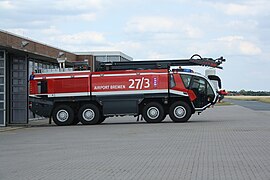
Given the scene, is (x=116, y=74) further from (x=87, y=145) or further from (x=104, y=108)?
(x=87, y=145)

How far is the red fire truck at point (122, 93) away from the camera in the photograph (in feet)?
86.3

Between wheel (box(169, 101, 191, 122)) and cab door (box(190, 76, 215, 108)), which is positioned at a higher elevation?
cab door (box(190, 76, 215, 108))

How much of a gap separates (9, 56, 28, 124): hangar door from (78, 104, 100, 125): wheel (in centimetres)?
320

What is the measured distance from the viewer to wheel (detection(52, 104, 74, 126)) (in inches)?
1054

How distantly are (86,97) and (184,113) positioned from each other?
499cm

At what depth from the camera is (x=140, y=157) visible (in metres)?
12.6

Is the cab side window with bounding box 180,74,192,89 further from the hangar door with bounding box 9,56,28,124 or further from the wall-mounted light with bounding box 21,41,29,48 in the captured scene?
the wall-mounted light with bounding box 21,41,29,48

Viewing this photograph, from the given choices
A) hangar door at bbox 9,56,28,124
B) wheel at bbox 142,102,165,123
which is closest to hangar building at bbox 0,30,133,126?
hangar door at bbox 9,56,28,124

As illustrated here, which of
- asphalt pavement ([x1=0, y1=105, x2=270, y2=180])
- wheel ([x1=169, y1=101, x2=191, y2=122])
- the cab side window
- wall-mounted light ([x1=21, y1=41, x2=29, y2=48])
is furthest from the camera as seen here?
wall-mounted light ([x1=21, y1=41, x2=29, y2=48])

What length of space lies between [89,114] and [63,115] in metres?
1.37

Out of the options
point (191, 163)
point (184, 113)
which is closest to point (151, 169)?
point (191, 163)

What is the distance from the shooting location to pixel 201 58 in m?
28.0

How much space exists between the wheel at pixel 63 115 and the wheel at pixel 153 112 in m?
3.77

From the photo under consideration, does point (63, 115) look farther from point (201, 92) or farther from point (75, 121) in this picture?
point (201, 92)
